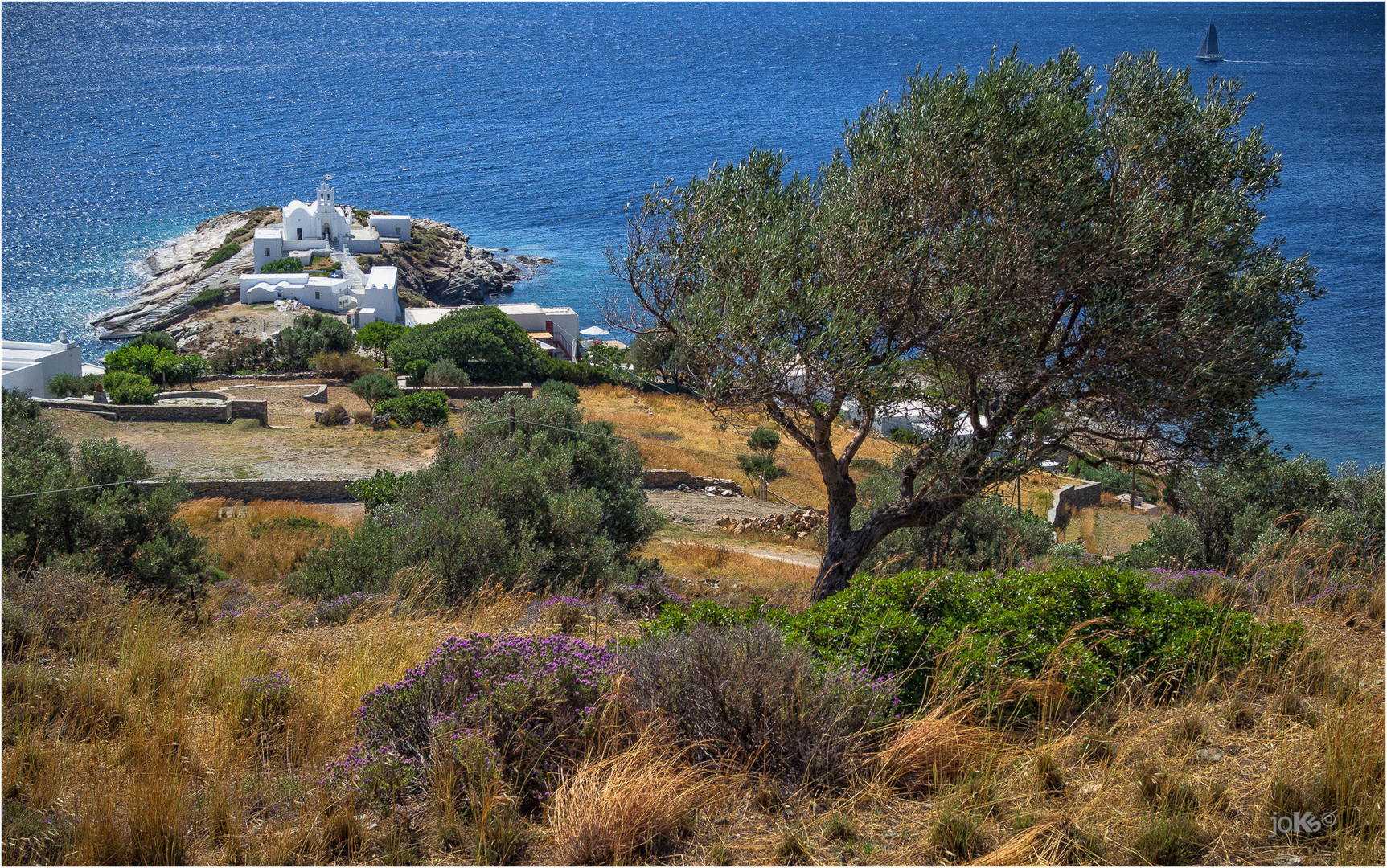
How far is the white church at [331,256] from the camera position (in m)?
52.4

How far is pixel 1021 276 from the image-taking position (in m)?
7.86

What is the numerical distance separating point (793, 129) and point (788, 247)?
10972cm

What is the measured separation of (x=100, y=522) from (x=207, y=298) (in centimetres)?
5407

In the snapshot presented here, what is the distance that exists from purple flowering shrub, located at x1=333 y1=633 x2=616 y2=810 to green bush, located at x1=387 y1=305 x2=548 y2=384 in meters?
34.1

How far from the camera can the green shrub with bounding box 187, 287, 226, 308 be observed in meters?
55.7

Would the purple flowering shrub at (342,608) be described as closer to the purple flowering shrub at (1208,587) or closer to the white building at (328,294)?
the purple flowering shrub at (1208,587)

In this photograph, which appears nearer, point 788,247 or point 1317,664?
point 1317,664

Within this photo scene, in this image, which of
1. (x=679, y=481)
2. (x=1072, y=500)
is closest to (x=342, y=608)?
(x=679, y=481)

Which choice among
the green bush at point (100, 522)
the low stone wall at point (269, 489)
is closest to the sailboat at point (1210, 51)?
the low stone wall at point (269, 489)

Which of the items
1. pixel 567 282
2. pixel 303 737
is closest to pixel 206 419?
pixel 303 737

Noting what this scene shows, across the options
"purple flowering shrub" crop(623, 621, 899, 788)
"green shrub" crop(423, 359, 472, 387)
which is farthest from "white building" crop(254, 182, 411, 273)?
"purple flowering shrub" crop(623, 621, 899, 788)

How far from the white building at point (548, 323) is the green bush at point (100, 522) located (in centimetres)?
4265

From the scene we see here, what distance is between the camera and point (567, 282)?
73.2m

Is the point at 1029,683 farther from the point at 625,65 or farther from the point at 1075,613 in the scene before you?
the point at 625,65
